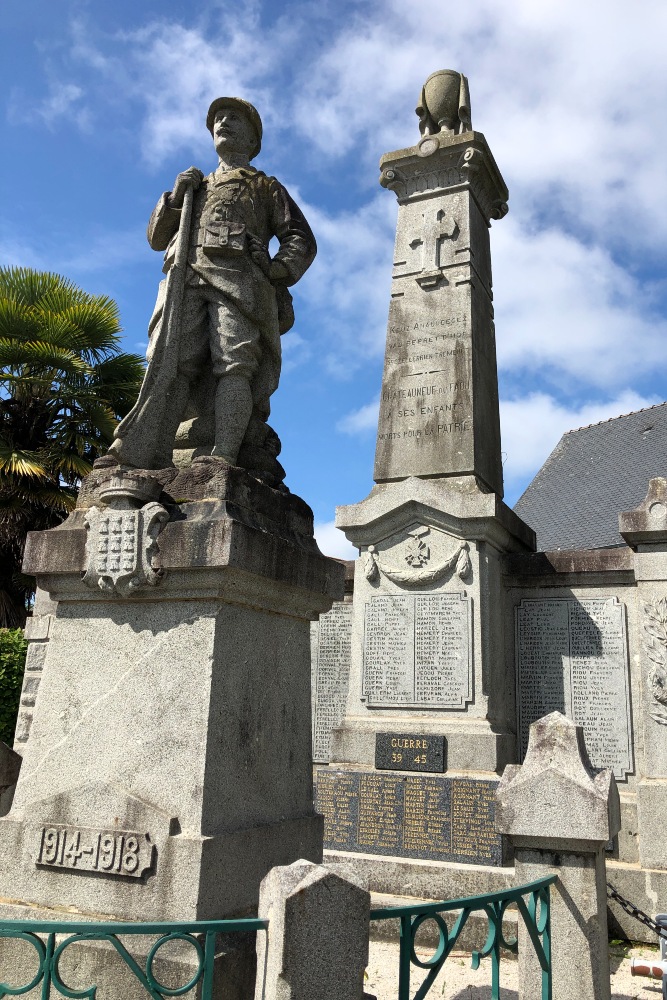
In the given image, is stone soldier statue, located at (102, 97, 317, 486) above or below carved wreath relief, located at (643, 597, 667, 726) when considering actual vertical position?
above

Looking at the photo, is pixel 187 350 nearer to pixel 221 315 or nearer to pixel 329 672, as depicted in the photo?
pixel 221 315

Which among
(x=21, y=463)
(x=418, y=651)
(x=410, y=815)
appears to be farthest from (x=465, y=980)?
(x=21, y=463)

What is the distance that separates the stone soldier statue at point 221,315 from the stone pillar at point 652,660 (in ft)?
13.4

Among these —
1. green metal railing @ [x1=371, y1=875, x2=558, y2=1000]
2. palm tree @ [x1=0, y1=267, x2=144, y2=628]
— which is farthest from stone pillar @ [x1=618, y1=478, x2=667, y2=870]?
palm tree @ [x1=0, y1=267, x2=144, y2=628]

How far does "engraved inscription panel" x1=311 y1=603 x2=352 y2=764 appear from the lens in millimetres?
8305

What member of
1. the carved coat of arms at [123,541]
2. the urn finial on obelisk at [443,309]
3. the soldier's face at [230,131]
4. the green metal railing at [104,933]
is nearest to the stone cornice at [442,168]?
the urn finial on obelisk at [443,309]

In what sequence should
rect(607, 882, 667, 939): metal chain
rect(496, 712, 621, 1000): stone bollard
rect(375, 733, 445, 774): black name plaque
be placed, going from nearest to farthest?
rect(496, 712, 621, 1000): stone bollard, rect(607, 882, 667, 939): metal chain, rect(375, 733, 445, 774): black name plaque

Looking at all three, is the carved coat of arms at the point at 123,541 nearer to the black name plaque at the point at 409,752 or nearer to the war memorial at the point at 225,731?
the war memorial at the point at 225,731

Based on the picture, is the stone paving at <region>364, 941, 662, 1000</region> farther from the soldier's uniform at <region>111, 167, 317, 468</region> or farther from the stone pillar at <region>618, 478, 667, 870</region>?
the soldier's uniform at <region>111, 167, 317, 468</region>

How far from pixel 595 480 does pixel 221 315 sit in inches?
672

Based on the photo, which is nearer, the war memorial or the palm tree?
the war memorial

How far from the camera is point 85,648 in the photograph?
11.2 feet

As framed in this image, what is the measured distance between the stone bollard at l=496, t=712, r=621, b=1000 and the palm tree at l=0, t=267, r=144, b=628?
10.8 metres

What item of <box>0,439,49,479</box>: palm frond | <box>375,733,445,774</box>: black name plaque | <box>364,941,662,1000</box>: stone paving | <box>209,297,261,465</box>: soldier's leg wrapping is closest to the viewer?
<box>209,297,261,465</box>: soldier's leg wrapping
